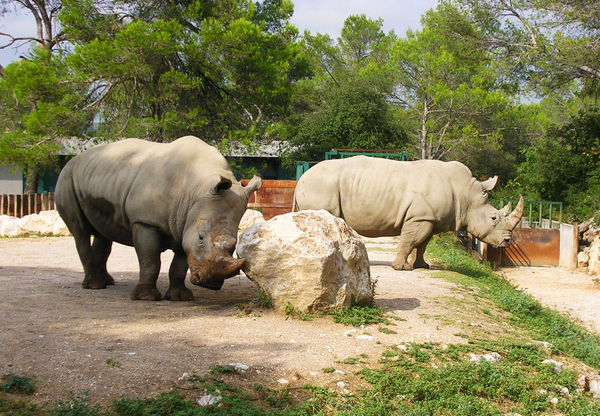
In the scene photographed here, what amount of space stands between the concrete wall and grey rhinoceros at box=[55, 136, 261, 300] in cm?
2364

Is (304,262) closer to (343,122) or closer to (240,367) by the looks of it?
(240,367)

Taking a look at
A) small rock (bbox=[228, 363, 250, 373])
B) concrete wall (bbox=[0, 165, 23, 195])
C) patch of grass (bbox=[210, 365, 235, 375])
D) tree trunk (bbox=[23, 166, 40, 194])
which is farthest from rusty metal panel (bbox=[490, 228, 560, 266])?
concrete wall (bbox=[0, 165, 23, 195])

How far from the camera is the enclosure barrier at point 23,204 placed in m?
19.1

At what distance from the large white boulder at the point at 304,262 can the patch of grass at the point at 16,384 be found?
281cm

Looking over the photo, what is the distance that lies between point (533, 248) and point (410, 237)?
769 centimetres

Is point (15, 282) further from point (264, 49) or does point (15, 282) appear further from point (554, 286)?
point (264, 49)

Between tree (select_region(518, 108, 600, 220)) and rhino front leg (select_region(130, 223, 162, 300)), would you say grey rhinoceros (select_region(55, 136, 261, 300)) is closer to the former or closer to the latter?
rhino front leg (select_region(130, 223, 162, 300))

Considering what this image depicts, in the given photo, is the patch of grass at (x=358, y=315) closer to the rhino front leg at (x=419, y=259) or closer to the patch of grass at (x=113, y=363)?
the patch of grass at (x=113, y=363)

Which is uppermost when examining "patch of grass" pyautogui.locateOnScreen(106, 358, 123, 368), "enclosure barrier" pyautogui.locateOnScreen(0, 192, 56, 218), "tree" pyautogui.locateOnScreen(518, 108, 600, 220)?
"tree" pyautogui.locateOnScreen(518, 108, 600, 220)

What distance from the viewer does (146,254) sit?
7383mm

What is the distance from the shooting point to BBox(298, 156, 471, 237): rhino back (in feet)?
36.2

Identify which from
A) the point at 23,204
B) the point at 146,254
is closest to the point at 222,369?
the point at 146,254

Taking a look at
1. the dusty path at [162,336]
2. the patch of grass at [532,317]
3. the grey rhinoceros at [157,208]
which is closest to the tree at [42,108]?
the dusty path at [162,336]

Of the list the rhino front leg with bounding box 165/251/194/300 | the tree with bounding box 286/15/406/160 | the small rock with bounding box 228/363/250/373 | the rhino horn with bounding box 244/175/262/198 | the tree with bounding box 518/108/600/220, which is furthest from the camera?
the tree with bounding box 286/15/406/160
